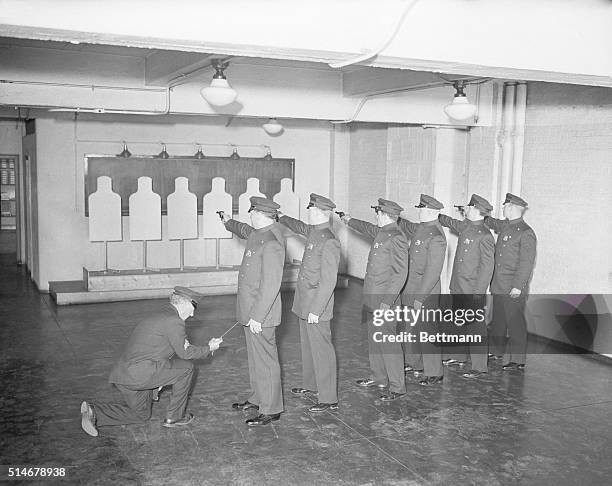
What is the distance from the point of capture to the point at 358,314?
30.3 ft

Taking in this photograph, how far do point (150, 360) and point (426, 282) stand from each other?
8.56 ft

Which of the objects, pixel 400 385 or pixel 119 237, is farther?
pixel 119 237

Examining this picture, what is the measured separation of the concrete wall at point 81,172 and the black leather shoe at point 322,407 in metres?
5.78

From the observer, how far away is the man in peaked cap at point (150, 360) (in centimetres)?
473

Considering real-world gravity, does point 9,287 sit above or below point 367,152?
below

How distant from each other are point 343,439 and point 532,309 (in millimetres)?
4006

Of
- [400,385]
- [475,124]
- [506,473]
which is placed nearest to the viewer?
[506,473]

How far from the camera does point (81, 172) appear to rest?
33.1 ft

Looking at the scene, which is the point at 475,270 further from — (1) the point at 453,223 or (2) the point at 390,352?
(2) the point at 390,352

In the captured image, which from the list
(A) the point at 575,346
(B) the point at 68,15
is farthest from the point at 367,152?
(B) the point at 68,15

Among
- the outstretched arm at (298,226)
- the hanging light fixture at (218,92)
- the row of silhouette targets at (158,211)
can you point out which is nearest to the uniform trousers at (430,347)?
the outstretched arm at (298,226)

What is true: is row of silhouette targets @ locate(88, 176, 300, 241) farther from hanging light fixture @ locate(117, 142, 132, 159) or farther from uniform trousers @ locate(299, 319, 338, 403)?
uniform trousers @ locate(299, 319, 338, 403)

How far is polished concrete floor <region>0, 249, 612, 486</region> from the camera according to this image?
430cm

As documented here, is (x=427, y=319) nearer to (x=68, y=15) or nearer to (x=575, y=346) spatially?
(x=575, y=346)
